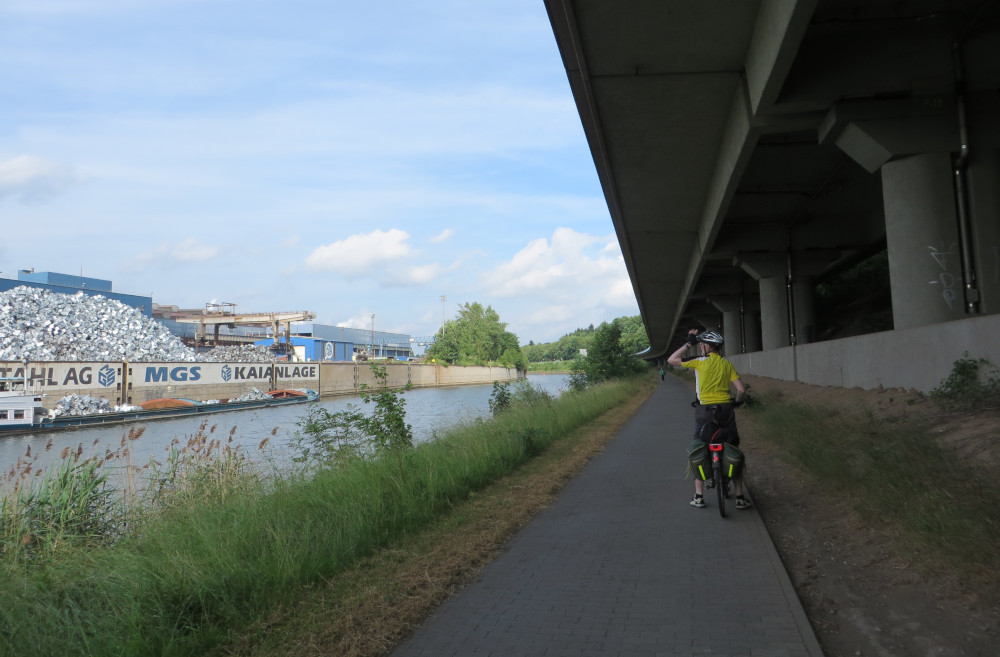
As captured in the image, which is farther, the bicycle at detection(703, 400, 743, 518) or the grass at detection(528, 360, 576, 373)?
the grass at detection(528, 360, 576, 373)

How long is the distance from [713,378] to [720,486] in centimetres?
110

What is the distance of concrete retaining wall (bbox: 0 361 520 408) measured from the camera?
4022 cm

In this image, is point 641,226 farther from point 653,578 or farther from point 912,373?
point 653,578

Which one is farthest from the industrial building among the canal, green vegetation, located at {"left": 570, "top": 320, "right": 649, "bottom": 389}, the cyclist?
the cyclist

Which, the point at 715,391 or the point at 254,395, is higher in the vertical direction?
the point at 715,391

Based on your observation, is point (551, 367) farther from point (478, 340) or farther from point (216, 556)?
point (216, 556)

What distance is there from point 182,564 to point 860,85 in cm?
1308

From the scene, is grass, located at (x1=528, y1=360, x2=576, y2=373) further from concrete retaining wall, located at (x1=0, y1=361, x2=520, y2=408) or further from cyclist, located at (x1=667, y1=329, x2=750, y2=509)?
cyclist, located at (x1=667, y1=329, x2=750, y2=509)

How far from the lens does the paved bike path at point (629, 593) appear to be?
3893 millimetres

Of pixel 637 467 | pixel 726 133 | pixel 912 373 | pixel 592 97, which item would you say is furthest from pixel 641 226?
pixel 637 467

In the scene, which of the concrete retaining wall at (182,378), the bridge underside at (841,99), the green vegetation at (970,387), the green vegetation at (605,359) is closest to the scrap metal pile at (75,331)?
the concrete retaining wall at (182,378)

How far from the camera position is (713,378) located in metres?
7.41

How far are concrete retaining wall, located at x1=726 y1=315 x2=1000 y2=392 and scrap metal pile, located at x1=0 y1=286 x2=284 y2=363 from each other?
4633 cm

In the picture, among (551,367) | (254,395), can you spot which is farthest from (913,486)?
(551,367)
